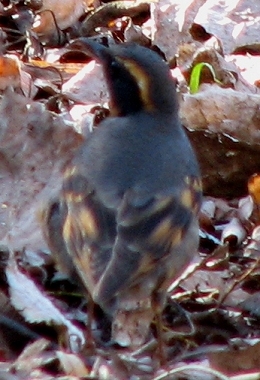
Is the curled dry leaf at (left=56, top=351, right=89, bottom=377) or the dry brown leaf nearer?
the curled dry leaf at (left=56, top=351, right=89, bottom=377)

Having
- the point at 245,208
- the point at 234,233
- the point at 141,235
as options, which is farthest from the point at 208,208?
the point at 141,235

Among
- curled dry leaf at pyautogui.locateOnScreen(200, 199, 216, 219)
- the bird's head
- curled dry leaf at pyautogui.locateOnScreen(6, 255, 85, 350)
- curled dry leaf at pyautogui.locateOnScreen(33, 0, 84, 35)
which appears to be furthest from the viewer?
curled dry leaf at pyautogui.locateOnScreen(33, 0, 84, 35)

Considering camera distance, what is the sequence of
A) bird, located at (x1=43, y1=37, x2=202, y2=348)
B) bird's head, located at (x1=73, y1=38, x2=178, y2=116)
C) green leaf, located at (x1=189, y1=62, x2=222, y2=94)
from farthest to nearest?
green leaf, located at (x1=189, y1=62, x2=222, y2=94) → bird's head, located at (x1=73, y1=38, x2=178, y2=116) → bird, located at (x1=43, y1=37, x2=202, y2=348)

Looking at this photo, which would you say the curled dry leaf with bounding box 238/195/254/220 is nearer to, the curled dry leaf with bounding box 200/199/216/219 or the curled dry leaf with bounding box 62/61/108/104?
the curled dry leaf with bounding box 200/199/216/219

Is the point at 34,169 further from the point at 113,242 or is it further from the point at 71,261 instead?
the point at 113,242

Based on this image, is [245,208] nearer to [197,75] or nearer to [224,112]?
[224,112]

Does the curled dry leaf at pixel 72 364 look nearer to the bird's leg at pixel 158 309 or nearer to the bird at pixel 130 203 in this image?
the bird at pixel 130 203

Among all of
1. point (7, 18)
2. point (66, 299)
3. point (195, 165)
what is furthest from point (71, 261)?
point (7, 18)

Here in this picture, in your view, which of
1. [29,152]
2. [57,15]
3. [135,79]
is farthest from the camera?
[57,15]

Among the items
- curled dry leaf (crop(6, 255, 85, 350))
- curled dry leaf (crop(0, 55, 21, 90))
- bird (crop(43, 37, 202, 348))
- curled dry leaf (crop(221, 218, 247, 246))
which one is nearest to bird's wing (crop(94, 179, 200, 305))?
bird (crop(43, 37, 202, 348))
